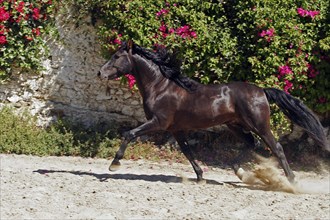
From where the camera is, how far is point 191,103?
8.41 meters

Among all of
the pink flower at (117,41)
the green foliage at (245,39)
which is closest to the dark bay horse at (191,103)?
the green foliage at (245,39)

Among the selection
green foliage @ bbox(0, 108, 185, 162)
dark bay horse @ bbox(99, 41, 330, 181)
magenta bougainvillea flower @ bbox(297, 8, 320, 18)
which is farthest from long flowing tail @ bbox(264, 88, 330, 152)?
green foliage @ bbox(0, 108, 185, 162)

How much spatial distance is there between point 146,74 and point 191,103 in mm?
721

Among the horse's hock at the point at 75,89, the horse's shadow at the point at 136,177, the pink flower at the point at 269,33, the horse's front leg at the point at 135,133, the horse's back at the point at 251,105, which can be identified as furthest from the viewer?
the horse's hock at the point at 75,89

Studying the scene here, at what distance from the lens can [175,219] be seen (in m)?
6.30

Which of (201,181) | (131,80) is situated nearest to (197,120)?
(201,181)

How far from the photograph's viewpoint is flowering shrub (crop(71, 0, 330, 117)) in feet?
33.7

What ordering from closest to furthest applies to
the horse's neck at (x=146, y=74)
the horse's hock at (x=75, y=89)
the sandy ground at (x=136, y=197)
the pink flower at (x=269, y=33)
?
the sandy ground at (x=136, y=197) < the horse's neck at (x=146, y=74) < the pink flower at (x=269, y=33) < the horse's hock at (x=75, y=89)

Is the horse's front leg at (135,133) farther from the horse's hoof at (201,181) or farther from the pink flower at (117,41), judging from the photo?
the pink flower at (117,41)

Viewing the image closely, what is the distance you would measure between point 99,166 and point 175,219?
377 centimetres

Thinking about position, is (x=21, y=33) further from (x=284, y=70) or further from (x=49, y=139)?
(x=284, y=70)

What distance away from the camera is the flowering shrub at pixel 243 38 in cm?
1028

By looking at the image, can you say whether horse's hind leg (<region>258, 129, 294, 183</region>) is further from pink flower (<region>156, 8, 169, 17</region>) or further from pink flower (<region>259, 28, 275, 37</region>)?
pink flower (<region>156, 8, 169, 17</region>)

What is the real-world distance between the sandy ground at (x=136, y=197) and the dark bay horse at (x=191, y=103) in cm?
56
